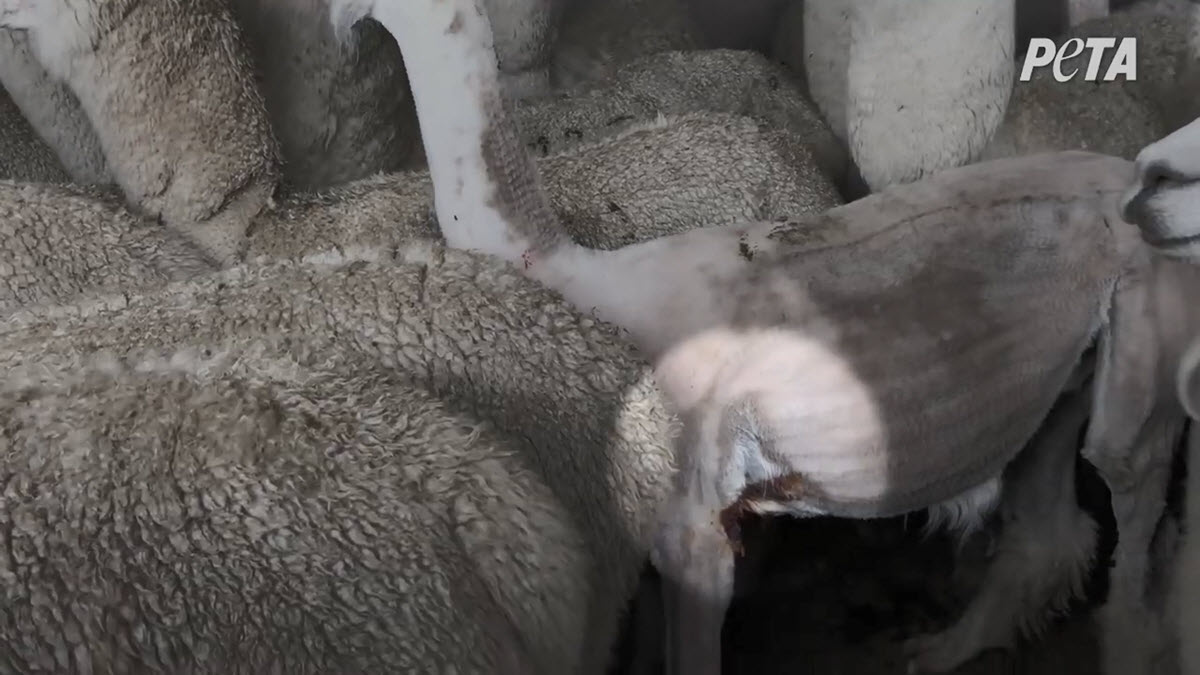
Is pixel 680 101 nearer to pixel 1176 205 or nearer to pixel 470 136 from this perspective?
pixel 470 136

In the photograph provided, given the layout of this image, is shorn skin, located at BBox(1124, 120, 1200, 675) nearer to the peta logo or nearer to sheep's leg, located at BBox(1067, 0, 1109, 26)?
the peta logo

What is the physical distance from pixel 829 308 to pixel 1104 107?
489 mm

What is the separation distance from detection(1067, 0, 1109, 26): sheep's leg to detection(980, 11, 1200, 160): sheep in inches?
3.2

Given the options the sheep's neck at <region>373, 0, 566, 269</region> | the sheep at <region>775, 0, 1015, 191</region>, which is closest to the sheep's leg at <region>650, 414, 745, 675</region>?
the sheep's neck at <region>373, 0, 566, 269</region>

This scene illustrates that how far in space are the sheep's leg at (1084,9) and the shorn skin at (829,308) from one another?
1.58ft

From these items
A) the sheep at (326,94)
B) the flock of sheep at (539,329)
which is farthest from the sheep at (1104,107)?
the sheep at (326,94)

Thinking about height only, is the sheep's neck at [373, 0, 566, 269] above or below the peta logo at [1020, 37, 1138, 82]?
below

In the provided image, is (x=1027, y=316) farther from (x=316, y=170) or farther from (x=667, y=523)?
(x=316, y=170)

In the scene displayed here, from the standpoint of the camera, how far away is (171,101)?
3.13 ft

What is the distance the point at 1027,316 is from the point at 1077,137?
338 millimetres

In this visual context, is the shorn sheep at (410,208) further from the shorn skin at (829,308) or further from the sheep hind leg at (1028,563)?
the sheep hind leg at (1028,563)

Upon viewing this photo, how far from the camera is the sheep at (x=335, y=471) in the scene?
52 centimetres

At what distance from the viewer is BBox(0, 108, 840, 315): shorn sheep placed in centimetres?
88

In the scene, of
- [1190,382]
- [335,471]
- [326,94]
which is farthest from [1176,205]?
[326,94]
